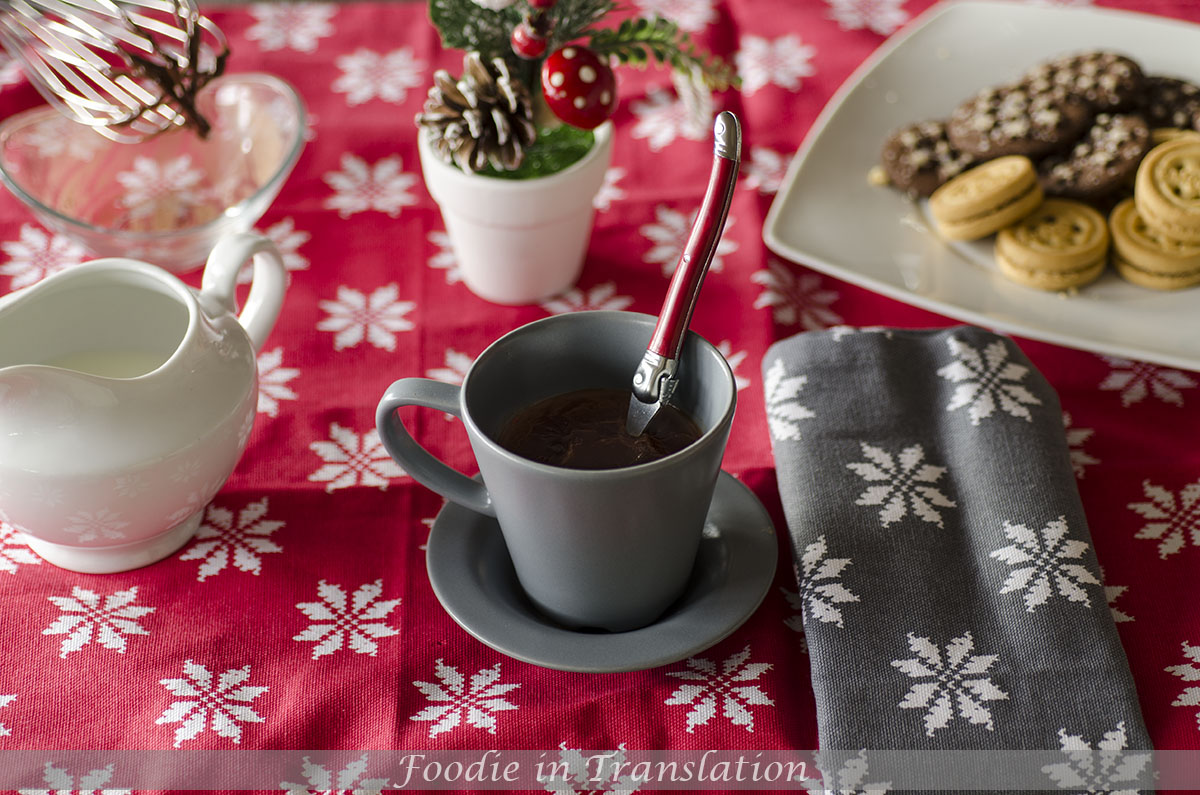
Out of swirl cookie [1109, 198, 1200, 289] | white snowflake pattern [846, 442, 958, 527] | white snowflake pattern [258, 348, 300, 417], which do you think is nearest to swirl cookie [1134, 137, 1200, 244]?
swirl cookie [1109, 198, 1200, 289]

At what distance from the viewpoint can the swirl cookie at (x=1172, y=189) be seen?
67 centimetres

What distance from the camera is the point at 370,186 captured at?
0.84 m

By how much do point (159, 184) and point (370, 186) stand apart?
0.53 ft

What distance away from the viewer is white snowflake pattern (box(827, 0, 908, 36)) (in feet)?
3.34

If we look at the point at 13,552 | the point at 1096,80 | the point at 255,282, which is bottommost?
the point at 13,552

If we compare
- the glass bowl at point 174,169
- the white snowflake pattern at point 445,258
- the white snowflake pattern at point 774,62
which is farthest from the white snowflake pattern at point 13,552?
the white snowflake pattern at point 774,62

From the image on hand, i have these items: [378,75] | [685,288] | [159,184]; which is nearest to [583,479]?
[685,288]

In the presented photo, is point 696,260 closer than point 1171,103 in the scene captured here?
Yes

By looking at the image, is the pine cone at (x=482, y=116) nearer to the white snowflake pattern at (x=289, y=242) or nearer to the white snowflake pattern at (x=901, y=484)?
the white snowflake pattern at (x=289, y=242)

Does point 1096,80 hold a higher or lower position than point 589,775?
higher

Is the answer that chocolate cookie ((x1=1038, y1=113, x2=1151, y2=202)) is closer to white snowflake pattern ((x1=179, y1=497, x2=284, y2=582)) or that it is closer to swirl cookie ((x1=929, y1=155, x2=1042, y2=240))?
swirl cookie ((x1=929, y1=155, x2=1042, y2=240))

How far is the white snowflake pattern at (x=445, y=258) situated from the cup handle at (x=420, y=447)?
0.27 metres

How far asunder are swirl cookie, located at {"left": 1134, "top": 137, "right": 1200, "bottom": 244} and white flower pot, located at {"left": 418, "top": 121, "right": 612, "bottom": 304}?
37 centimetres

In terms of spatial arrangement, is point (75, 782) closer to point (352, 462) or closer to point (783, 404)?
point (352, 462)
